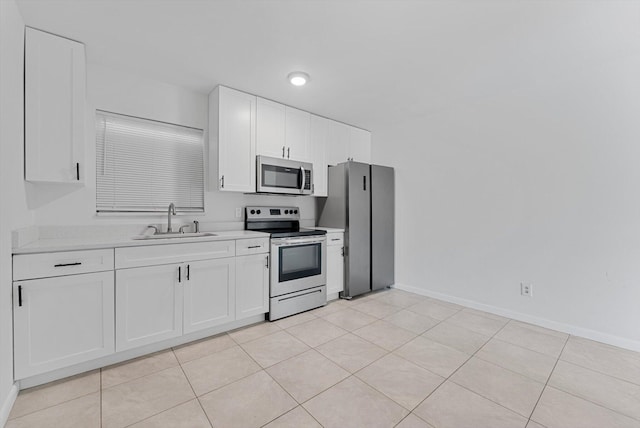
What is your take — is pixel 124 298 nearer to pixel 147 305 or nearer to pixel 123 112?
pixel 147 305

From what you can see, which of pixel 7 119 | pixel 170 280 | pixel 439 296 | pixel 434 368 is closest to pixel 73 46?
pixel 7 119

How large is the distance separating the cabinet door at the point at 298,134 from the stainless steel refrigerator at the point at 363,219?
0.48 metres

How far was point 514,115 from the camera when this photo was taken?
2.95m

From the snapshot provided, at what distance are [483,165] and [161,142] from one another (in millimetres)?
3517

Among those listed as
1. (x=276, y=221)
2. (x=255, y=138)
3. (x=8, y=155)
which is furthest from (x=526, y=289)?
(x=8, y=155)

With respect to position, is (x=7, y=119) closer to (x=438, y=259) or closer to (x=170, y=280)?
(x=170, y=280)

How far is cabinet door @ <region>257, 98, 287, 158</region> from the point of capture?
3.11 meters

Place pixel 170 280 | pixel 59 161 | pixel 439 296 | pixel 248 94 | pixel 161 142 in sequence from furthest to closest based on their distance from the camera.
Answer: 1. pixel 439 296
2. pixel 248 94
3. pixel 161 142
4. pixel 170 280
5. pixel 59 161

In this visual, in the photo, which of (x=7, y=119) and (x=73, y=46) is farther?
(x=73, y=46)

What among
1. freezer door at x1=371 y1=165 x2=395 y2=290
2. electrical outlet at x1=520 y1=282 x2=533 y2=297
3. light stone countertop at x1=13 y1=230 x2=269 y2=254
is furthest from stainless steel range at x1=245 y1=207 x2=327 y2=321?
electrical outlet at x1=520 y1=282 x2=533 y2=297

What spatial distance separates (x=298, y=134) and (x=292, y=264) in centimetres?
161

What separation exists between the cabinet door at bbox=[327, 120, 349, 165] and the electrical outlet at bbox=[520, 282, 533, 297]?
262 centimetres

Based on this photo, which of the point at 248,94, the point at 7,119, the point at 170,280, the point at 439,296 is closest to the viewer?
the point at 7,119

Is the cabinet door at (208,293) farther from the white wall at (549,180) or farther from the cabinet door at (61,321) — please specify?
the white wall at (549,180)
